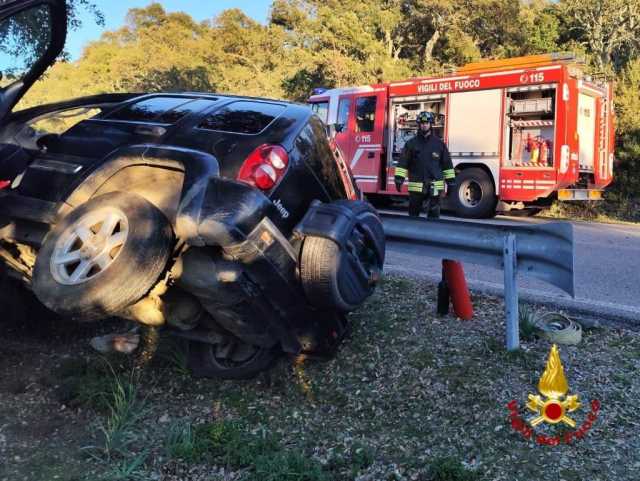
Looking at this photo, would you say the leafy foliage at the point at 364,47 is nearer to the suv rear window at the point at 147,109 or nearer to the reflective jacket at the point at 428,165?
the reflective jacket at the point at 428,165

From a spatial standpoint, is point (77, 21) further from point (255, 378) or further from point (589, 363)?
point (589, 363)

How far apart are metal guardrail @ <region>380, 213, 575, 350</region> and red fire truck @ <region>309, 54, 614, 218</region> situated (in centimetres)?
807

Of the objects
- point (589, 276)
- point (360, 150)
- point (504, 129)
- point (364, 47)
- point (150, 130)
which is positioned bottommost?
point (589, 276)

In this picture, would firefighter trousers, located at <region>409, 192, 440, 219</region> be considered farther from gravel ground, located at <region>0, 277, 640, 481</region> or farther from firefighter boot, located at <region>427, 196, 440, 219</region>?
gravel ground, located at <region>0, 277, 640, 481</region>

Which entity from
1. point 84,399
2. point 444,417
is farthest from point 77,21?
point 444,417

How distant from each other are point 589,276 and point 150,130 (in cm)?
495

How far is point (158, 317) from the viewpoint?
3035 mm

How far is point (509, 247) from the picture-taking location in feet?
12.3

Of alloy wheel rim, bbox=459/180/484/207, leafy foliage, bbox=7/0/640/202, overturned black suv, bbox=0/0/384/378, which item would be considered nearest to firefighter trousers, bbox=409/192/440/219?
overturned black suv, bbox=0/0/384/378

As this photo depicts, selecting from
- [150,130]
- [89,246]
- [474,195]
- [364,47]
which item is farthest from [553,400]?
[364,47]

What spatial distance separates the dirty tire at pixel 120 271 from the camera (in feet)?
8.86

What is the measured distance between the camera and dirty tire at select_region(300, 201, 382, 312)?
115 inches

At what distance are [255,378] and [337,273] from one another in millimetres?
1046
